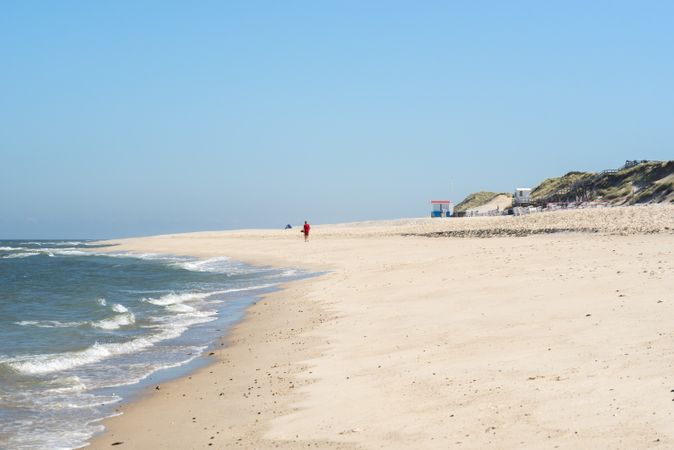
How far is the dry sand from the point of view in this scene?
7.63 metres

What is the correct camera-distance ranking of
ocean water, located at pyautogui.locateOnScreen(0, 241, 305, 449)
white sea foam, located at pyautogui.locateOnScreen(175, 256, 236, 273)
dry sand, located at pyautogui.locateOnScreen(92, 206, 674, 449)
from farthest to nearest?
white sea foam, located at pyautogui.locateOnScreen(175, 256, 236, 273)
ocean water, located at pyautogui.locateOnScreen(0, 241, 305, 449)
dry sand, located at pyautogui.locateOnScreen(92, 206, 674, 449)

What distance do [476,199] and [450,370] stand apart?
98.1 meters

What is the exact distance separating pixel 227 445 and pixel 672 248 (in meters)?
18.0

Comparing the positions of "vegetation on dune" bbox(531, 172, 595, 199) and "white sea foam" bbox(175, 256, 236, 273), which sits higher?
"vegetation on dune" bbox(531, 172, 595, 199)

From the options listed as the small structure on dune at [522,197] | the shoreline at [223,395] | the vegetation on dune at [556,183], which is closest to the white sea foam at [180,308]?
the shoreline at [223,395]

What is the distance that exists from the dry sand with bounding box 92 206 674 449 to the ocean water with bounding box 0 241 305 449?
86cm

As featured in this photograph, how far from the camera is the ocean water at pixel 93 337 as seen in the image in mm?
10922

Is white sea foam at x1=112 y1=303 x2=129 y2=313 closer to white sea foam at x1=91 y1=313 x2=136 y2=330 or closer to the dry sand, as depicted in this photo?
white sea foam at x1=91 y1=313 x2=136 y2=330

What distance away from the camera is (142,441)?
9211 millimetres

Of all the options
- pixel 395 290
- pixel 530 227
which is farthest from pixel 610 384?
pixel 530 227

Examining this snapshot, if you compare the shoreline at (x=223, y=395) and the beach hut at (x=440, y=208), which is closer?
the shoreline at (x=223, y=395)

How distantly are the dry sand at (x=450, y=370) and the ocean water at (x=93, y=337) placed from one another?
2.84 ft

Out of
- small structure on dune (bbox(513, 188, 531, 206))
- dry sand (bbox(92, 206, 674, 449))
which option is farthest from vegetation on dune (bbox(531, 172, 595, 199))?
dry sand (bbox(92, 206, 674, 449))

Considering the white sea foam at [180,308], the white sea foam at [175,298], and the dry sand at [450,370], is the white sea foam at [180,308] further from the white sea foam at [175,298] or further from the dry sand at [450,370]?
the dry sand at [450,370]
